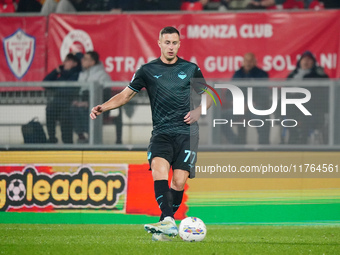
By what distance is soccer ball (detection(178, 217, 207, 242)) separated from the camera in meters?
8.30

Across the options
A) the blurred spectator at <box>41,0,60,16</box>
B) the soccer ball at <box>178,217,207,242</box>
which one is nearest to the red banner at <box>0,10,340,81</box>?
the blurred spectator at <box>41,0,60,16</box>

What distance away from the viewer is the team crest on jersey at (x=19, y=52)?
1473 centimetres

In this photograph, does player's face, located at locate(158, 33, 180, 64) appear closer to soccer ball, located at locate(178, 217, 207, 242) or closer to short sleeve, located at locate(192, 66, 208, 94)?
short sleeve, located at locate(192, 66, 208, 94)

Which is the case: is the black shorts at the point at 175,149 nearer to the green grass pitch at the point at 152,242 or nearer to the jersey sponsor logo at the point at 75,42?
the green grass pitch at the point at 152,242

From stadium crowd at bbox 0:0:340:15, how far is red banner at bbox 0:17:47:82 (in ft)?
1.43

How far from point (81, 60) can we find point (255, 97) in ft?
11.7

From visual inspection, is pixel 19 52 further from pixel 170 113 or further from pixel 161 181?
pixel 161 181

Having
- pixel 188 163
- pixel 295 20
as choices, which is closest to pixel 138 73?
pixel 188 163

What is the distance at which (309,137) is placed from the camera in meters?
12.1

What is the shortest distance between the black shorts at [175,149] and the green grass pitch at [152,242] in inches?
36.9

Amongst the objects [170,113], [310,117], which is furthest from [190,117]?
[310,117]

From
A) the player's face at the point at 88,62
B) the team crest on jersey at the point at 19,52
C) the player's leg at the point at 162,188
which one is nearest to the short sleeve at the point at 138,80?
the player's leg at the point at 162,188

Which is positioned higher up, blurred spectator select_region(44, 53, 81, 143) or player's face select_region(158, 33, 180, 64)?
player's face select_region(158, 33, 180, 64)

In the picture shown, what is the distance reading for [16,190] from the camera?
12.2m
